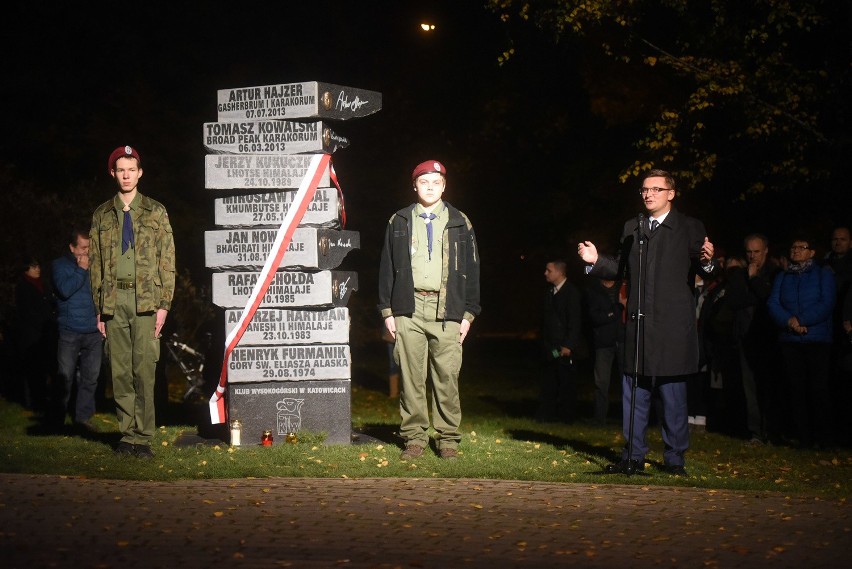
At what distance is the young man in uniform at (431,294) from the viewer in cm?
1080

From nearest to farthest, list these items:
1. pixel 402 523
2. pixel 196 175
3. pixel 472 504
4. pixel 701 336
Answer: pixel 402 523 < pixel 472 504 < pixel 701 336 < pixel 196 175

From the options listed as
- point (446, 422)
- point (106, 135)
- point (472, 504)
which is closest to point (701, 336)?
point (446, 422)

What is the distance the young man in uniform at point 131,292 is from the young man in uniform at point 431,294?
75.6 inches

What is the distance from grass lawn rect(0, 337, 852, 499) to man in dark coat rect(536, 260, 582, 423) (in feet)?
1.13

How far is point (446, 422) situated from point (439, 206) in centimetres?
181

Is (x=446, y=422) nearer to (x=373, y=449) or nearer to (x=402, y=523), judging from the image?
(x=373, y=449)

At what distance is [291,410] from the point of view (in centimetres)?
1180

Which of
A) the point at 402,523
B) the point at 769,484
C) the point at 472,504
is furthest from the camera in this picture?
the point at 769,484

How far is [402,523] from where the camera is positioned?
26.0 ft

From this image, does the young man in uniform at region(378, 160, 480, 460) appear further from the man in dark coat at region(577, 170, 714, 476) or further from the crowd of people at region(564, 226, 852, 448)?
the crowd of people at region(564, 226, 852, 448)

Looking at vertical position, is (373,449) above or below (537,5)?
below
